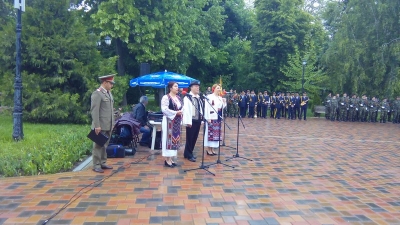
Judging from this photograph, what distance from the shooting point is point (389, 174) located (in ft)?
24.6

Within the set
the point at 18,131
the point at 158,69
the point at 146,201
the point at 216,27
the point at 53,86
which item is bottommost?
the point at 146,201

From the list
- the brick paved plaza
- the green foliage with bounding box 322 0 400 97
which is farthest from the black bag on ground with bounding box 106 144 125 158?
the green foliage with bounding box 322 0 400 97

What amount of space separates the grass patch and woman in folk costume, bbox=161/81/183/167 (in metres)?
1.92

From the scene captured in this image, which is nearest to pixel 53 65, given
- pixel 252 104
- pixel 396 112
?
pixel 252 104

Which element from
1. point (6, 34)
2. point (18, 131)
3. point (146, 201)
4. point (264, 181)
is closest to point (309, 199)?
point (264, 181)

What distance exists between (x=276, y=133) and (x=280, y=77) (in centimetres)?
1617

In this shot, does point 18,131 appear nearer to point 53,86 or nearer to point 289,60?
point 53,86

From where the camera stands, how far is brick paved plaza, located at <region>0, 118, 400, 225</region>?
16.0ft

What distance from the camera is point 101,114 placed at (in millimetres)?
7070

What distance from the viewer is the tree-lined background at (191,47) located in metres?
13.0

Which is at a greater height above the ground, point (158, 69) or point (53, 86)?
point (158, 69)

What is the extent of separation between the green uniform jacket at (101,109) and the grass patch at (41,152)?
1098 millimetres

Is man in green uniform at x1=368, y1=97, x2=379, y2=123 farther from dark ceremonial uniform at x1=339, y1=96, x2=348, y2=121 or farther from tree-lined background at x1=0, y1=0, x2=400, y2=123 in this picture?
tree-lined background at x1=0, y1=0, x2=400, y2=123

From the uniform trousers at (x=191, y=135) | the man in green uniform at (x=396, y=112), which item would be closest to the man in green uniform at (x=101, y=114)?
the uniform trousers at (x=191, y=135)
